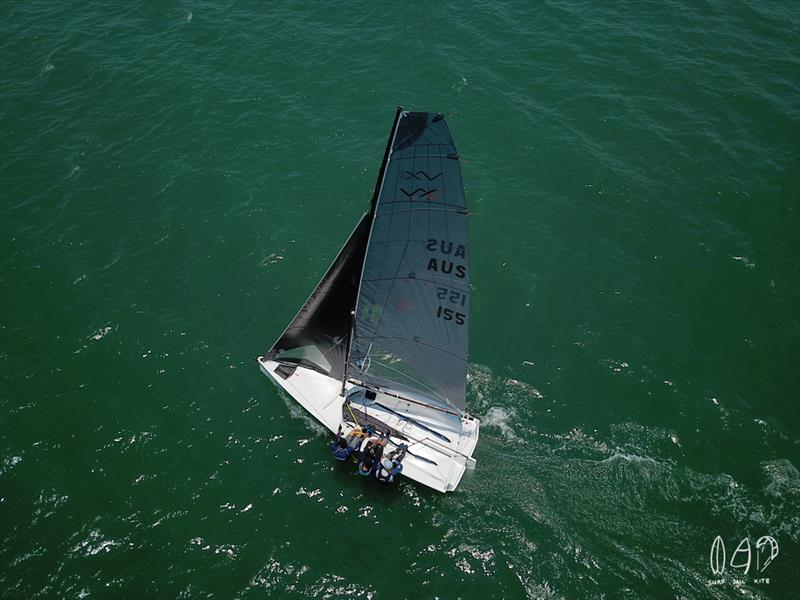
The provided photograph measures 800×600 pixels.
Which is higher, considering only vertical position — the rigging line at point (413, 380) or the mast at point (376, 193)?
the mast at point (376, 193)

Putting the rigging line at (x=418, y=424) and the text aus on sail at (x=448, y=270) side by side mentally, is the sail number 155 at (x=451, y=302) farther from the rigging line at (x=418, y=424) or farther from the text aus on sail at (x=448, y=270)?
the rigging line at (x=418, y=424)

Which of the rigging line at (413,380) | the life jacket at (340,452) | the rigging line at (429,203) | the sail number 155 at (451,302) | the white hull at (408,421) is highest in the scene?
the rigging line at (429,203)

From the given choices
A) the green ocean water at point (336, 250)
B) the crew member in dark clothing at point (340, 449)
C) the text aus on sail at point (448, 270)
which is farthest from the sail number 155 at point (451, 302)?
the crew member in dark clothing at point (340, 449)

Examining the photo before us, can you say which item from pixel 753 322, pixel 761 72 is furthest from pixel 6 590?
pixel 761 72

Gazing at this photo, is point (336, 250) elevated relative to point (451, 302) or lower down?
lower down

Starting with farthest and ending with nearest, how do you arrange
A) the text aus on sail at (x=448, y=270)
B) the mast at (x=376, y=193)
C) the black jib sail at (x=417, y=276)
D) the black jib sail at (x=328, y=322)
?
the black jib sail at (x=328, y=322) < the text aus on sail at (x=448, y=270) < the black jib sail at (x=417, y=276) < the mast at (x=376, y=193)

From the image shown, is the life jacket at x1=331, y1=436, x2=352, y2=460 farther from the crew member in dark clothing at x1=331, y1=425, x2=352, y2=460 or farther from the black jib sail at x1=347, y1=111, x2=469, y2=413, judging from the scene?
the black jib sail at x1=347, y1=111, x2=469, y2=413

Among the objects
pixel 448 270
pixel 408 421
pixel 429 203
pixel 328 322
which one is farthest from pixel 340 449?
pixel 429 203

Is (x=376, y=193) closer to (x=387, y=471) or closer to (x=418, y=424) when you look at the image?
(x=418, y=424)
